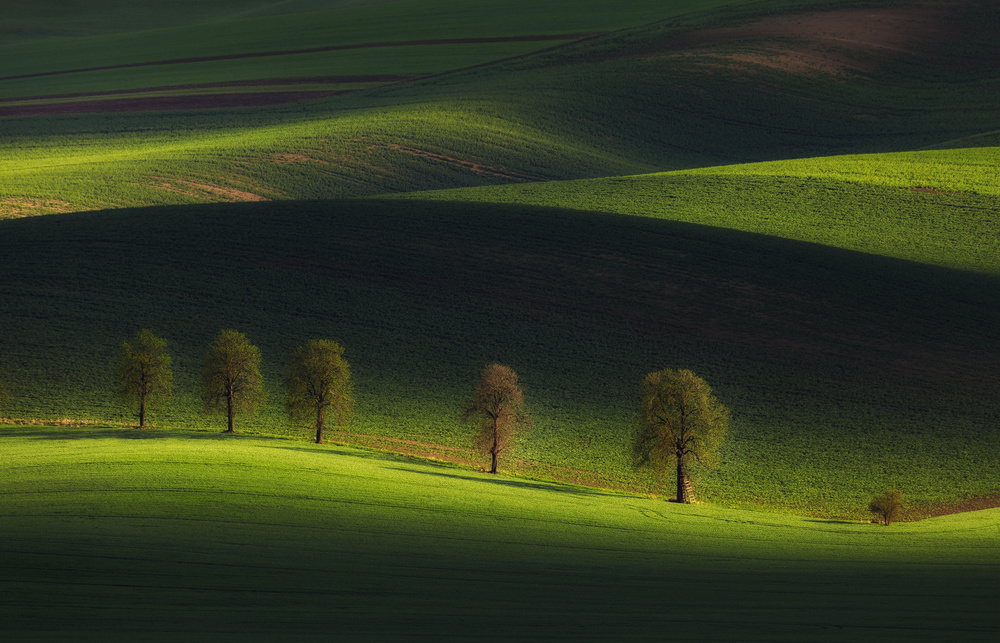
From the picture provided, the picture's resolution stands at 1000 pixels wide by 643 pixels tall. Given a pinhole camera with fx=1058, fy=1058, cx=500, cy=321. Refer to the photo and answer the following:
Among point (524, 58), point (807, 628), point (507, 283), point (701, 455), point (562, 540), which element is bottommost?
point (807, 628)

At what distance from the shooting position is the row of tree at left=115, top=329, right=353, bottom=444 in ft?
148

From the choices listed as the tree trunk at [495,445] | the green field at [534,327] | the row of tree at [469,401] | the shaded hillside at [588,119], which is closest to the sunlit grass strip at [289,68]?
the green field at [534,327]

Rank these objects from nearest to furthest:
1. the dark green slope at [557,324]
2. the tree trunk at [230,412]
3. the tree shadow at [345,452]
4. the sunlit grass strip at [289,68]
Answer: the tree shadow at [345,452] → the tree trunk at [230,412] → the dark green slope at [557,324] → the sunlit grass strip at [289,68]

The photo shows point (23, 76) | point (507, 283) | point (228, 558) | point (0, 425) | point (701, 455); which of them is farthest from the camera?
point (23, 76)

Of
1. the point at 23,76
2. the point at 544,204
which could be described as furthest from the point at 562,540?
the point at 23,76

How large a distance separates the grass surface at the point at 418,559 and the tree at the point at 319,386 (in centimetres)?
729

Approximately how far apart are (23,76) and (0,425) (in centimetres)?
11604

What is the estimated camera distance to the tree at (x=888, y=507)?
3547 cm

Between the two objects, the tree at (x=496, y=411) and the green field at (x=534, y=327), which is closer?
the green field at (x=534, y=327)

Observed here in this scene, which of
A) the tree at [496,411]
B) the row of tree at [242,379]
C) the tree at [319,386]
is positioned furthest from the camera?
the row of tree at [242,379]

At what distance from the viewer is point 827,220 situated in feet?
241

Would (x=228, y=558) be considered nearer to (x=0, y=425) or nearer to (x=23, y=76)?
(x=0, y=425)

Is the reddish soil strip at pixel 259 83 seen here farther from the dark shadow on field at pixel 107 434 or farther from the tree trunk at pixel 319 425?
the dark shadow on field at pixel 107 434

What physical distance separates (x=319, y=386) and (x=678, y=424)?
50.2ft
